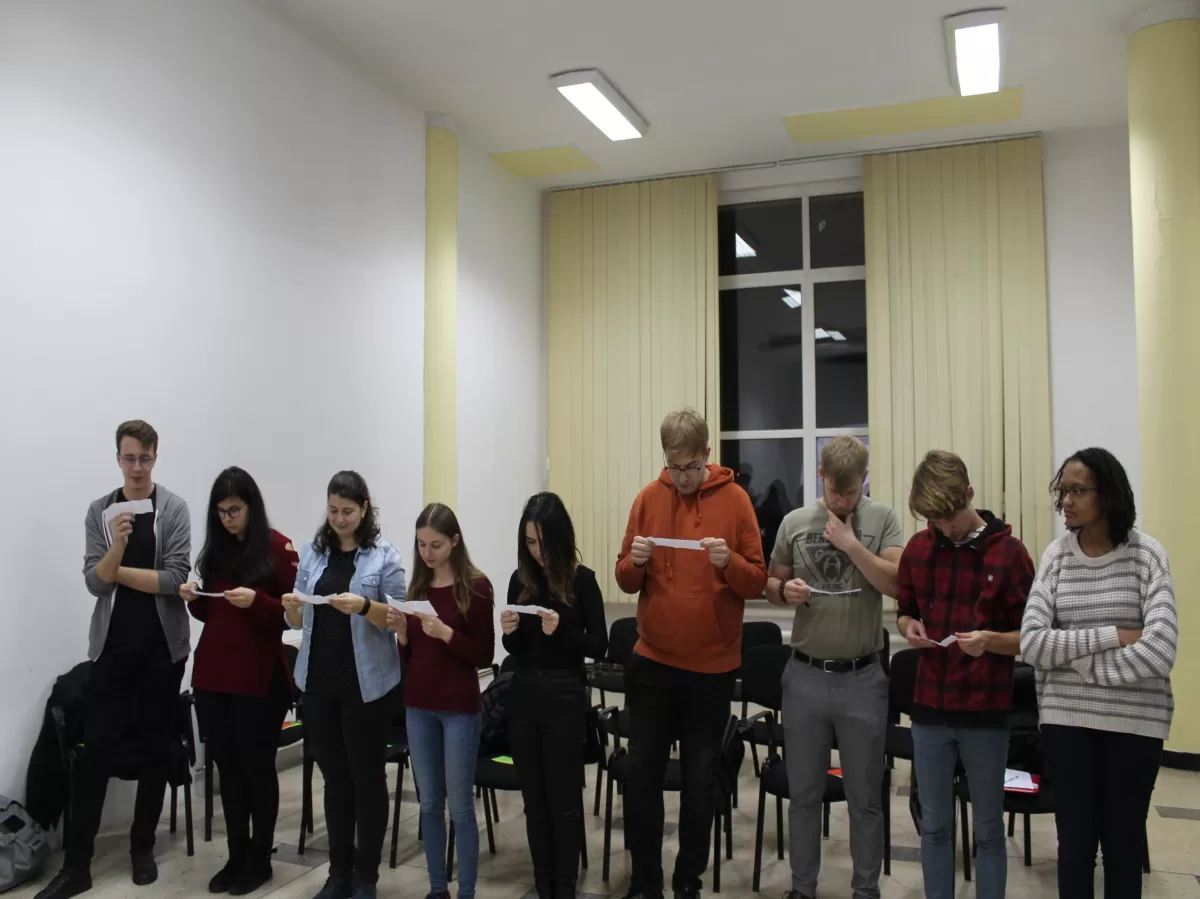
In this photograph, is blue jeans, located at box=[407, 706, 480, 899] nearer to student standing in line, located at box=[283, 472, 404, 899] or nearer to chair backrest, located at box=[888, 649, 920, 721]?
student standing in line, located at box=[283, 472, 404, 899]

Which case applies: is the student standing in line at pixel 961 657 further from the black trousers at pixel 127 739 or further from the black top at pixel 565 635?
the black trousers at pixel 127 739

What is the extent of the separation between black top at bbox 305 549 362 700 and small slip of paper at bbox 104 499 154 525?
0.81 metres

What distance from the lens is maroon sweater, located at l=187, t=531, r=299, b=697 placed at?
3396mm

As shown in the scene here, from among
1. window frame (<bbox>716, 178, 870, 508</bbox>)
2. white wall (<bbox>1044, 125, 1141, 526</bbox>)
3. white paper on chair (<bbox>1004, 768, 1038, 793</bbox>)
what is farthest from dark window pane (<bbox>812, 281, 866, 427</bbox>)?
white paper on chair (<bbox>1004, 768, 1038, 793</bbox>)

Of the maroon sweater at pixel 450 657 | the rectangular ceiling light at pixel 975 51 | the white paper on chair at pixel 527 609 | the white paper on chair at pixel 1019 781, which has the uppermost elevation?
the rectangular ceiling light at pixel 975 51

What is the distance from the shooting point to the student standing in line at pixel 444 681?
3.16 meters

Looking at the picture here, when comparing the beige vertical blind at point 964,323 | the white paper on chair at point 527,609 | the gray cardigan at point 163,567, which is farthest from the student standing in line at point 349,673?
the beige vertical blind at point 964,323

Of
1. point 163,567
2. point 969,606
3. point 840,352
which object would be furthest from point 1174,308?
point 163,567

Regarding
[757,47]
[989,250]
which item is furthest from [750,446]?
[757,47]

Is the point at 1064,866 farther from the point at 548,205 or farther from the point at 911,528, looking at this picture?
the point at 548,205

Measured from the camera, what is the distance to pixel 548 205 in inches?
312

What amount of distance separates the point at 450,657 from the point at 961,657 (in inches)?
62.4

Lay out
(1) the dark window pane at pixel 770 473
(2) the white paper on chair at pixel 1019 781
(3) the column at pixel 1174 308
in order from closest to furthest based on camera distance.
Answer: (2) the white paper on chair at pixel 1019 781
(3) the column at pixel 1174 308
(1) the dark window pane at pixel 770 473

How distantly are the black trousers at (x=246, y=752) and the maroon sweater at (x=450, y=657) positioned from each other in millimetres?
595
